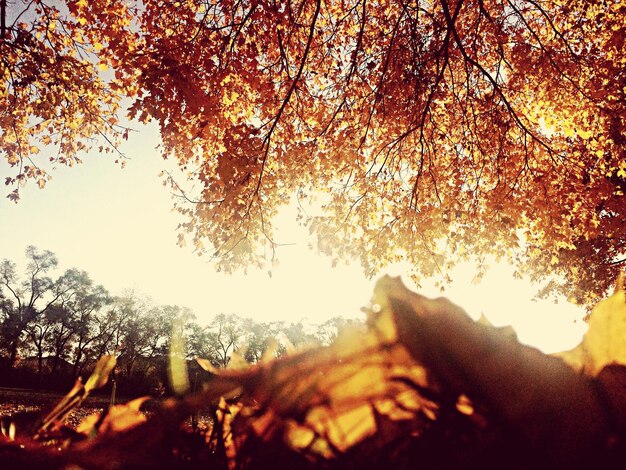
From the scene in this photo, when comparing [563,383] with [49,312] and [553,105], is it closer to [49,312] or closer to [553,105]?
[553,105]

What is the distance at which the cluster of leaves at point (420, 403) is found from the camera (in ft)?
1.46

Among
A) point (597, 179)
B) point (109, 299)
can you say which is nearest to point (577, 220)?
point (597, 179)

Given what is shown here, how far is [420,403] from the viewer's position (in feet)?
1.61

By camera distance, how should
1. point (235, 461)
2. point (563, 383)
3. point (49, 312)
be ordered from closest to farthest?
point (563, 383) → point (235, 461) → point (49, 312)

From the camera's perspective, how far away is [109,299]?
50.9 m

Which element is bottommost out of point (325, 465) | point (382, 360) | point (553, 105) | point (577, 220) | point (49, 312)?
point (325, 465)

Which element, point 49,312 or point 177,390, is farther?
point 49,312

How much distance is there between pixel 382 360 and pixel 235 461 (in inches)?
12.2

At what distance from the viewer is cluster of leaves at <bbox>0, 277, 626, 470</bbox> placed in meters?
0.45

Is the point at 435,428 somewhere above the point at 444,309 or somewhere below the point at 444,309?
below

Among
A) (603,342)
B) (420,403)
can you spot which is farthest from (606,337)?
(420,403)

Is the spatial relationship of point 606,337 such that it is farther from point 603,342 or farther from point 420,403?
point 420,403

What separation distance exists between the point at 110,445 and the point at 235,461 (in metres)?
0.19

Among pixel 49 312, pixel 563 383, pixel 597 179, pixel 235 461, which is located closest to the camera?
pixel 563 383
